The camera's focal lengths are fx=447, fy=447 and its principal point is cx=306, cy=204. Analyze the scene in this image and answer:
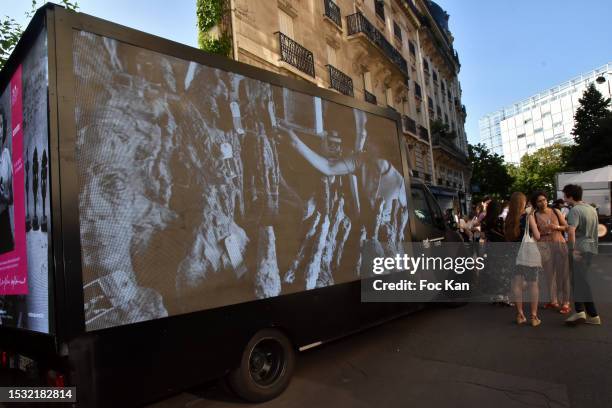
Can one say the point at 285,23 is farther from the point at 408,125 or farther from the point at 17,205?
the point at 17,205

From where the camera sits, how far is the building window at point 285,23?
15.5 metres

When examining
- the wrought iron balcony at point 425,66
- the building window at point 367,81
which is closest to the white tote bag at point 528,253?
the building window at point 367,81

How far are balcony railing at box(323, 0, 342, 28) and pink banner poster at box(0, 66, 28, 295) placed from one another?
1652 centimetres

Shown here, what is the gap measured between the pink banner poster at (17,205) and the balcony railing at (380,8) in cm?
2395

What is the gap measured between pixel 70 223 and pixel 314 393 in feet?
8.08

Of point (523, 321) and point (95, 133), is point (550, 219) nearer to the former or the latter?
point (523, 321)

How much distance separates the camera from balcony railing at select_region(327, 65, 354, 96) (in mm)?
17625

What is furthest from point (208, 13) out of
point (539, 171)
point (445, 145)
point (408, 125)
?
point (539, 171)

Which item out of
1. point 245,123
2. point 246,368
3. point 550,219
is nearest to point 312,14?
point 550,219

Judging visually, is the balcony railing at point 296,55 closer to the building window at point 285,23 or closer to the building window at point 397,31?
the building window at point 285,23

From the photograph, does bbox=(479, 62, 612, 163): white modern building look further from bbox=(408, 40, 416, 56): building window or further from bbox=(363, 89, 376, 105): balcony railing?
bbox=(363, 89, 376, 105): balcony railing

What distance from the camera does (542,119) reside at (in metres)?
108

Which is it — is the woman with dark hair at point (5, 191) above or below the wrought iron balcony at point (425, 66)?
below

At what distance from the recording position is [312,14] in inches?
683
